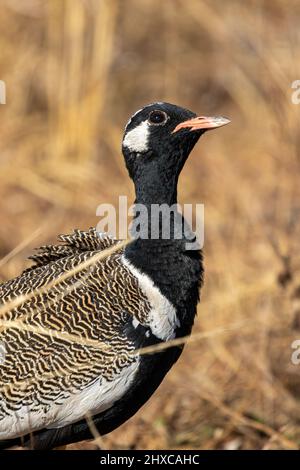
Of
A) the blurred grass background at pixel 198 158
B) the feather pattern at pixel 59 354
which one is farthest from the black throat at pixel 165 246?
the blurred grass background at pixel 198 158

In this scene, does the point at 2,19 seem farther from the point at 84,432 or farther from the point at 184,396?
the point at 84,432

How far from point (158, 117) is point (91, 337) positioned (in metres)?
0.96

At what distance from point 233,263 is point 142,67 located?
9.17 ft

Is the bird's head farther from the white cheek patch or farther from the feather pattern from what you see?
the feather pattern

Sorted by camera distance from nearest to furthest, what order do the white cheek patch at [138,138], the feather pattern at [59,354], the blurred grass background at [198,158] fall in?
the feather pattern at [59,354]
the white cheek patch at [138,138]
the blurred grass background at [198,158]

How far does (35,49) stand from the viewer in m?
7.67

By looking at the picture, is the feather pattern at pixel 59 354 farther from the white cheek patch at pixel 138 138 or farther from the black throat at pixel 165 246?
the white cheek patch at pixel 138 138

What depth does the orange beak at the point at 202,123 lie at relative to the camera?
399 centimetres

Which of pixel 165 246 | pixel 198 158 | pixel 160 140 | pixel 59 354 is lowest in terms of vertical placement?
pixel 59 354

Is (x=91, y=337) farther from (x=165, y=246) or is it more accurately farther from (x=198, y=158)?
(x=198, y=158)

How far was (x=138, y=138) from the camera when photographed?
13.4ft

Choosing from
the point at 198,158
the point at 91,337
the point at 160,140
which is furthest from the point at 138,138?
the point at 198,158

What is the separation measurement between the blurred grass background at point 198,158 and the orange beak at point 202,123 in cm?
136

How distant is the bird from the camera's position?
3.78 meters
